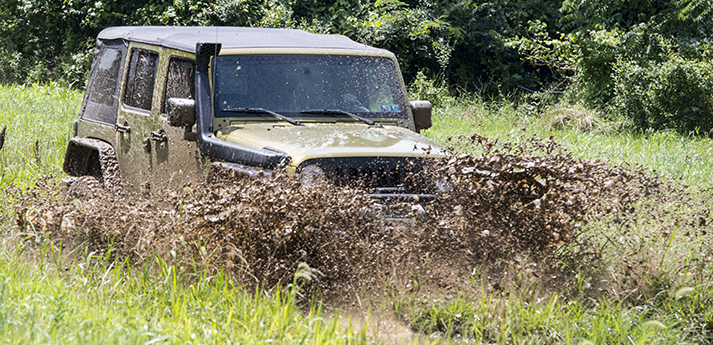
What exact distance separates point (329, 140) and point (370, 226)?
2.37 feet

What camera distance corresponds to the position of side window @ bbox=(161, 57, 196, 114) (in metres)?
5.26

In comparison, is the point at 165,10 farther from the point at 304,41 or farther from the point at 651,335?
the point at 651,335

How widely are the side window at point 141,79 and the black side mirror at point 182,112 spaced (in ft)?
2.95

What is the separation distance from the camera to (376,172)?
446 cm

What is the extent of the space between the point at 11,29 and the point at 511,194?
718 inches

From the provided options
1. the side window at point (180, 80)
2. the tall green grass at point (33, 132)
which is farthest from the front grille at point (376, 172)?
the tall green grass at point (33, 132)

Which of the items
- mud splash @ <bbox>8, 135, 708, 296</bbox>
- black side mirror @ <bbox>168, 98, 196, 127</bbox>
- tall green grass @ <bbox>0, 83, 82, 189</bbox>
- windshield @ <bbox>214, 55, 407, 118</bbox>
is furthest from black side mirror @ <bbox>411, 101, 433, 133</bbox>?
tall green grass @ <bbox>0, 83, 82, 189</bbox>

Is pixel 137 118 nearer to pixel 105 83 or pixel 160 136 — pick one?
pixel 160 136

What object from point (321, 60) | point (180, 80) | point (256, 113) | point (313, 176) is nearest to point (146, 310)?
point (313, 176)

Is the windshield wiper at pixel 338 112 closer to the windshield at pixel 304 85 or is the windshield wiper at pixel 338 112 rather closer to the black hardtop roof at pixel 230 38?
the windshield at pixel 304 85

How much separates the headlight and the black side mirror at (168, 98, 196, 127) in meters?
1.02

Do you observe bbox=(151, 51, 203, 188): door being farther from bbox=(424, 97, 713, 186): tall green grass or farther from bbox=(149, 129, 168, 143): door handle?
bbox=(424, 97, 713, 186): tall green grass

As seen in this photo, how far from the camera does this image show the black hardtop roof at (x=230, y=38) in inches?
213

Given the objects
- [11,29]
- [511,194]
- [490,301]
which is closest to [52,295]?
[490,301]
